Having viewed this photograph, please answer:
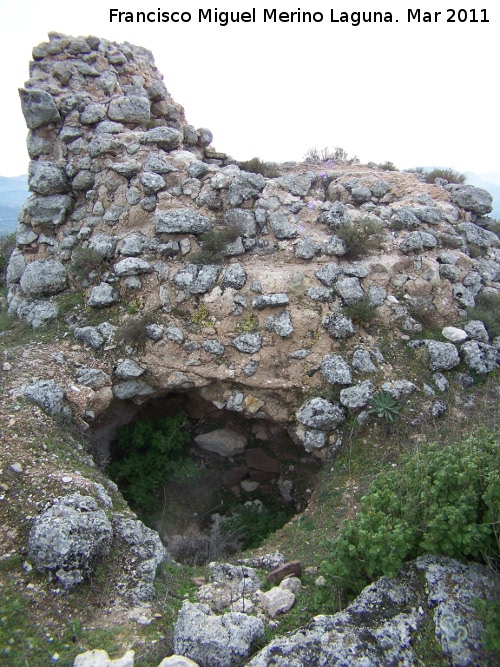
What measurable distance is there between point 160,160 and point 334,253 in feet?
11.0

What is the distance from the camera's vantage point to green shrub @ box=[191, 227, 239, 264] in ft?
24.3

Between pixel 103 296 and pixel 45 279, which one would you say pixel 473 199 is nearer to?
pixel 103 296

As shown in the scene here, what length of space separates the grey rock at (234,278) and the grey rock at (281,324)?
711 mm

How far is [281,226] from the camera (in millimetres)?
7754

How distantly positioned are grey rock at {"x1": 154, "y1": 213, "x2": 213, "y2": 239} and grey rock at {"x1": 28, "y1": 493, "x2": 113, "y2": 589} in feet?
14.4

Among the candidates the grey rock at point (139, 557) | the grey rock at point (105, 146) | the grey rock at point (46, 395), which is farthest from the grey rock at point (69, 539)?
the grey rock at point (105, 146)

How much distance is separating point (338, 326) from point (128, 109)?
5.80m

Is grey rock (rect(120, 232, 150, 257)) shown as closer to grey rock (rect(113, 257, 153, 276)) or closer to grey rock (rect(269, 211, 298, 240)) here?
grey rock (rect(113, 257, 153, 276))

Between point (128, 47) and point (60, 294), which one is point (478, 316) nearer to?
point (60, 294)

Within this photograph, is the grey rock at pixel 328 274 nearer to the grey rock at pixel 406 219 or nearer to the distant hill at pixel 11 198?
the grey rock at pixel 406 219

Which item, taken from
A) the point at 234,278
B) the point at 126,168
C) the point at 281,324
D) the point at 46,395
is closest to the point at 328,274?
the point at 281,324

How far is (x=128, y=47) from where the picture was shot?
10359 millimetres

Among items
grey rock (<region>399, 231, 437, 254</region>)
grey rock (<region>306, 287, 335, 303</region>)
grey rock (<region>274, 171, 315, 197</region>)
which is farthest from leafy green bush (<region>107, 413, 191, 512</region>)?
grey rock (<region>399, 231, 437, 254</region>)

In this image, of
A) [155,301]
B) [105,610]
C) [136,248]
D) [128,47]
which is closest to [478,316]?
[155,301]
